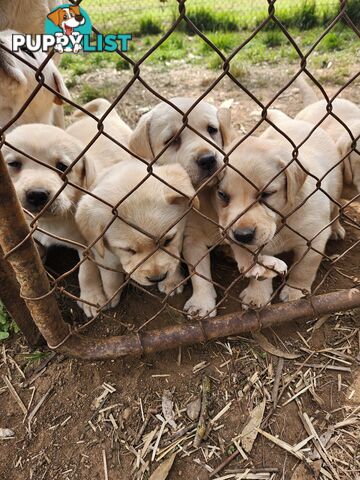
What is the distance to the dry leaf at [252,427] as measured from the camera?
5.51ft

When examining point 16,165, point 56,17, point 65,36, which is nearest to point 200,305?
point 16,165

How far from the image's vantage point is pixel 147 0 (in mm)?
8758

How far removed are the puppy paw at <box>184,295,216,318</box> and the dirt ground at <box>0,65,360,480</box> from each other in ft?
0.25

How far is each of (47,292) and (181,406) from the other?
75 cm

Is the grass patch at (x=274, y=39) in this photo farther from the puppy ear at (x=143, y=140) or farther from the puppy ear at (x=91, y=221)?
the puppy ear at (x=91, y=221)

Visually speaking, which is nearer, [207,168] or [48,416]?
[48,416]

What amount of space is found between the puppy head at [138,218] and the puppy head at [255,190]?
231 mm

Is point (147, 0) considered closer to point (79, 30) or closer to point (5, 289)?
point (79, 30)

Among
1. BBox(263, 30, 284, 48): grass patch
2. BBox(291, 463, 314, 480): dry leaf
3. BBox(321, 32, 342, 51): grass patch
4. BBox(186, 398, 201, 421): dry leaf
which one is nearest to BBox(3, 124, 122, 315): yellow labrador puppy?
BBox(186, 398, 201, 421): dry leaf

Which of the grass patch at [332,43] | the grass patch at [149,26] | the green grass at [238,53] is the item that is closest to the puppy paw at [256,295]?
the green grass at [238,53]

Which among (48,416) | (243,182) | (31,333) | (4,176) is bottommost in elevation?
(48,416)

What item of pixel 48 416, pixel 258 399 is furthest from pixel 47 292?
pixel 258 399

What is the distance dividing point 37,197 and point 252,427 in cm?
134

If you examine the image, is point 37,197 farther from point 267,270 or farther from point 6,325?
point 267,270
